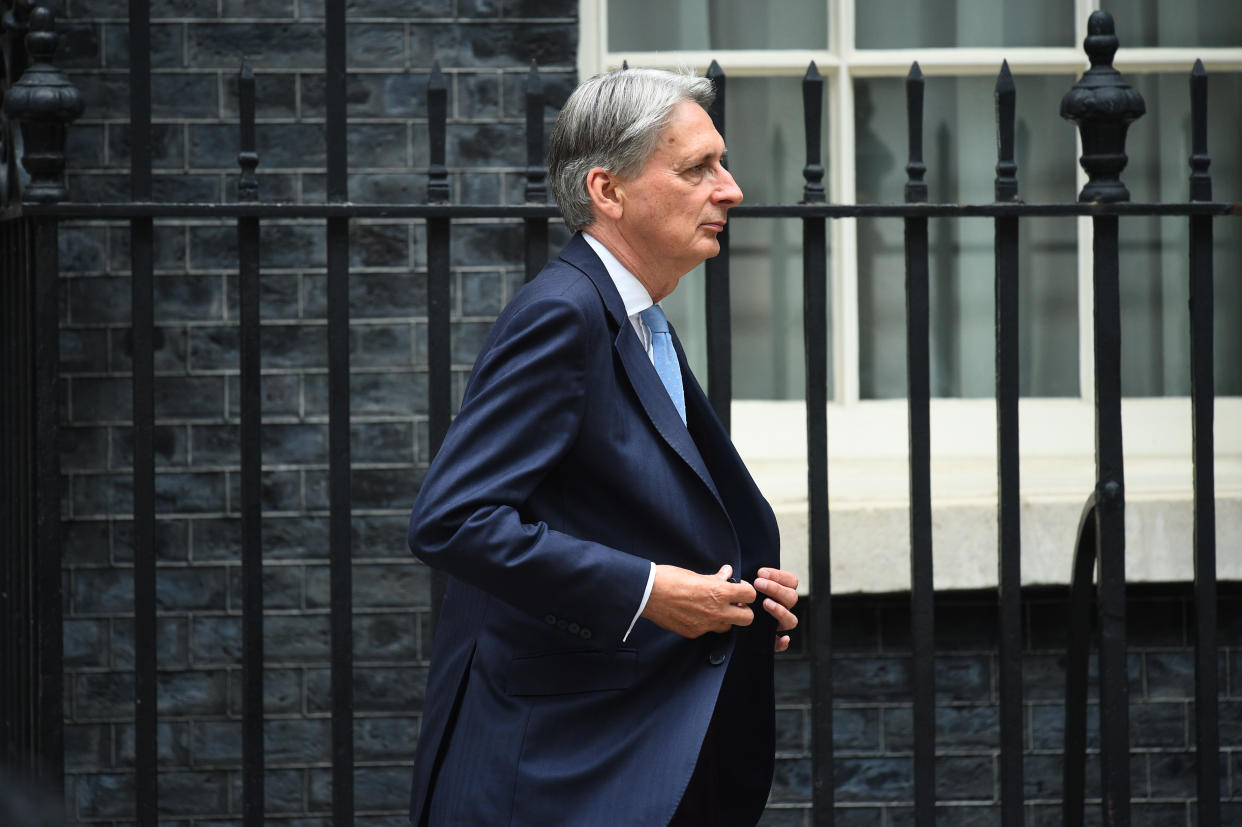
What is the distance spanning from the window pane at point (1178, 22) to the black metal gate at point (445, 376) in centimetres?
169

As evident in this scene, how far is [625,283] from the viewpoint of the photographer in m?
2.18

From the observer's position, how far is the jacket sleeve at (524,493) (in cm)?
195

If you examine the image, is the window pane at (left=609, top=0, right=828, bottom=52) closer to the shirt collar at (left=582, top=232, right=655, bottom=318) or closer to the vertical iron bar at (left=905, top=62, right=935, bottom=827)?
the vertical iron bar at (left=905, top=62, right=935, bottom=827)

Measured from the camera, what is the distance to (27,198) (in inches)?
111

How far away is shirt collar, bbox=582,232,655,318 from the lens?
7.15 feet

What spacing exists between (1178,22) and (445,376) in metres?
2.84

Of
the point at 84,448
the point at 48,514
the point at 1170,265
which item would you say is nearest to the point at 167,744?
the point at 84,448

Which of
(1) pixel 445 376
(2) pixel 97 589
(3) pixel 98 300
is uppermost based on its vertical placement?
(3) pixel 98 300

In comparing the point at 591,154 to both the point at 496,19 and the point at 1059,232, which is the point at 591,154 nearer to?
the point at 496,19

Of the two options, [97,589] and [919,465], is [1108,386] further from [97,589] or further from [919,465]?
[97,589]

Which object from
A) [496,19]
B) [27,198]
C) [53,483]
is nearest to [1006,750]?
[53,483]

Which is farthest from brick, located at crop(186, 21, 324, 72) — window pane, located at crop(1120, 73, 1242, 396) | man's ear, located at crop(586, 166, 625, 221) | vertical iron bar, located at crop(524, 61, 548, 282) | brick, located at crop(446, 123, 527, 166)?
window pane, located at crop(1120, 73, 1242, 396)

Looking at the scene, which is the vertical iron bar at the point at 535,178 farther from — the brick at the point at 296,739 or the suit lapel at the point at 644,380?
the brick at the point at 296,739

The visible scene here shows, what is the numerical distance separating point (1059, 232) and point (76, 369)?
2881mm
